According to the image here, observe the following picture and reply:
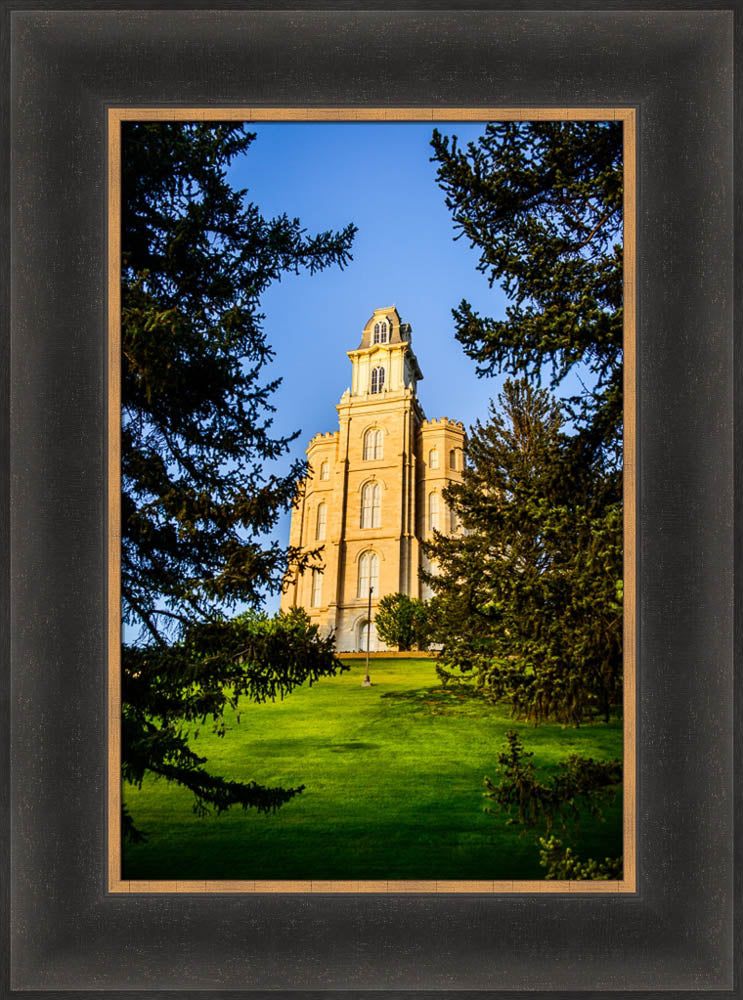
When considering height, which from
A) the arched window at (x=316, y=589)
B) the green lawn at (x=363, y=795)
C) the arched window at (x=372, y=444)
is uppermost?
the arched window at (x=372, y=444)

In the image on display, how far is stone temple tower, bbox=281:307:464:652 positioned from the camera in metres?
2.37

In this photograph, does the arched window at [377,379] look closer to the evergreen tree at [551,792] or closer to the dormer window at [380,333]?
the dormer window at [380,333]

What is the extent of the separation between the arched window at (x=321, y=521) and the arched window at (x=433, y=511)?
0.40m

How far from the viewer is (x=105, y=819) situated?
2.15 metres

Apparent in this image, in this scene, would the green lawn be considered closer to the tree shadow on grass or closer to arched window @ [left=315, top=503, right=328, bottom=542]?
the tree shadow on grass

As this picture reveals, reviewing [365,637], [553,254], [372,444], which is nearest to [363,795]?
[365,637]

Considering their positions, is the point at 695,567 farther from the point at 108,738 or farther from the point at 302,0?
the point at 302,0

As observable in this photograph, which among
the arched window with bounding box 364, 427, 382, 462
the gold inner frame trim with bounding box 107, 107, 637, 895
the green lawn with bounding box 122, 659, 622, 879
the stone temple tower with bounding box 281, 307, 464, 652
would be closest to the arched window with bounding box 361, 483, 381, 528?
the stone temple tower with bounding box 281, 307, 464, 652

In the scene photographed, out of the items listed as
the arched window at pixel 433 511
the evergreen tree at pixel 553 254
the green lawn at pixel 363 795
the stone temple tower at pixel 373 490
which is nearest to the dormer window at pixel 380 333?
the stone temple tower at pixel 373 490

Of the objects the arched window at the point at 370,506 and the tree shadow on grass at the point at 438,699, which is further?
the arched window at the point at 370,506

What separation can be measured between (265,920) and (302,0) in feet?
10.3

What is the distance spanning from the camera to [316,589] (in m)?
2.39

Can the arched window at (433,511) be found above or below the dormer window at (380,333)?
below

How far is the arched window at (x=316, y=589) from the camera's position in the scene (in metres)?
2.37
